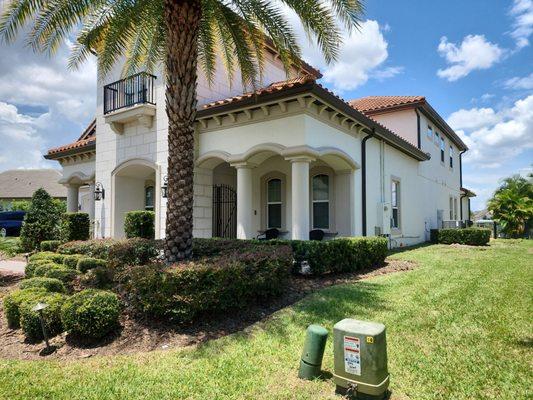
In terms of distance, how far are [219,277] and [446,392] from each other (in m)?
3.33

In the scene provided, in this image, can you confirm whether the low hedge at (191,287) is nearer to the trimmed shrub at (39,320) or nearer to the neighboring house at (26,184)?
the trimmed shrub at (39,320)

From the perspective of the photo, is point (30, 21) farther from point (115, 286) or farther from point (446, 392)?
point (446, 392)

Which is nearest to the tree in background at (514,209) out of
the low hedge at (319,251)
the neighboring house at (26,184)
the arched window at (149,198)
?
the low hedge at (319,251)

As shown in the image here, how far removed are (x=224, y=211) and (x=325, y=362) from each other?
33.5 feet

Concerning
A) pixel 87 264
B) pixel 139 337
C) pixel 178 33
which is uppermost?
pixel 178 33

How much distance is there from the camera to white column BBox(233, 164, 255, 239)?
1088 cm

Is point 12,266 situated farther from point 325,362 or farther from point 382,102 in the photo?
point 382,102

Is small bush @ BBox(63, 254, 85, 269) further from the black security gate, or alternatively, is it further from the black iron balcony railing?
the black iron balcony railing

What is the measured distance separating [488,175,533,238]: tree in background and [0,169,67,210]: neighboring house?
1745 inches

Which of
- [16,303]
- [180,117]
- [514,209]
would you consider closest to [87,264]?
[16,303]

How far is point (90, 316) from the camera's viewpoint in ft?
17.4

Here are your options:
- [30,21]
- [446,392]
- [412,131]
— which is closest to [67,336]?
[446,392]

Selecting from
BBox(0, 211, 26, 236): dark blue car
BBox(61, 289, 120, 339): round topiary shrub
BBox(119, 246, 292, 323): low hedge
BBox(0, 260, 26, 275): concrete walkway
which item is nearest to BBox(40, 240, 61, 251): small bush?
BBox(0, 260, 26, 275): concrete walkway

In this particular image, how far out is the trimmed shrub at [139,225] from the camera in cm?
1276
